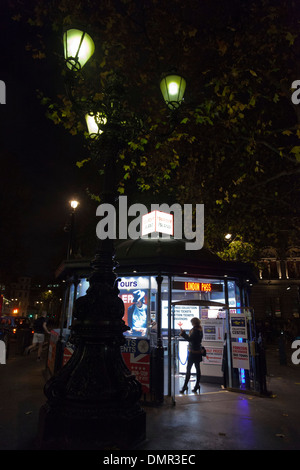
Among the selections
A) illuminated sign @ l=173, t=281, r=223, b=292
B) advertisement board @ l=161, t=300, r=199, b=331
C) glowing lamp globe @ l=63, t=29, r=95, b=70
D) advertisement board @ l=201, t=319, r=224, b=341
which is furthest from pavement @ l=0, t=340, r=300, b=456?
glowing lamp globe @ l=63, t=29, r=95, b=70

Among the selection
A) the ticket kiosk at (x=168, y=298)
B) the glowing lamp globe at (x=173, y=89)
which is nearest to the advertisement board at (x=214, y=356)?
the ticket kiosk at (x=168, y=298)

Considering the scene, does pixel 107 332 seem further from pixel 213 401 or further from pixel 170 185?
pixel 170 185

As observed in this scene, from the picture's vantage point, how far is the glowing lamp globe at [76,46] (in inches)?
174

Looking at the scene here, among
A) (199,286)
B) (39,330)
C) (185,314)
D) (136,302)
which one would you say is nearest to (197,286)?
(199,286)

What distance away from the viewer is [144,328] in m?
10.3

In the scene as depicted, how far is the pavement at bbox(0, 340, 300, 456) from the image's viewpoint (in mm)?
4312

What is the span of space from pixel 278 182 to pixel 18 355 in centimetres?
1601

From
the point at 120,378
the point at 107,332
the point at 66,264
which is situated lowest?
the point at 120,378

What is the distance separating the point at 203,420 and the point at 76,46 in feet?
23.1

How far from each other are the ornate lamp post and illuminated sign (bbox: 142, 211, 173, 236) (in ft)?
21.0

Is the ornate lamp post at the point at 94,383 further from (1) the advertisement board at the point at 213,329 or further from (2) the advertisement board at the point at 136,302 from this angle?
(1) the advertisement board at the point at 213,329

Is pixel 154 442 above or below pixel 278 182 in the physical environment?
below
